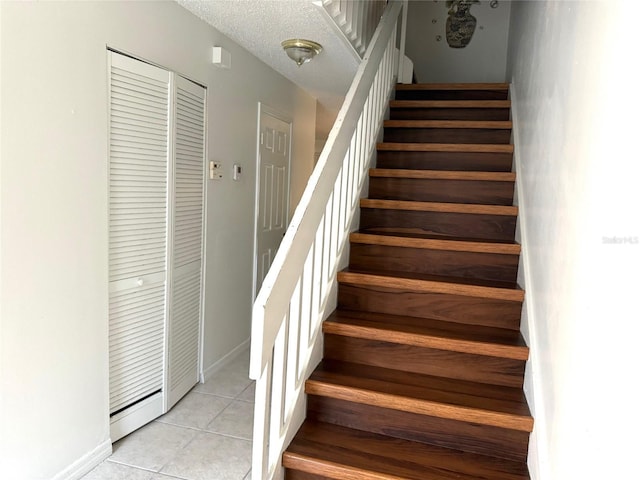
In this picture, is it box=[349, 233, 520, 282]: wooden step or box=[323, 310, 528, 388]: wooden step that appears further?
box=[349, 233, 520, 282]: wooden step

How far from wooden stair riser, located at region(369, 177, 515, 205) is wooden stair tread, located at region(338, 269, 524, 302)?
0.57 metres

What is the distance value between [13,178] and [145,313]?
97cm

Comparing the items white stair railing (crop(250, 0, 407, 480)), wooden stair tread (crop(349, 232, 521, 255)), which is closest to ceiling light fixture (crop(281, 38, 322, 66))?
white stair railing (crop(250, 0, 407, 480))

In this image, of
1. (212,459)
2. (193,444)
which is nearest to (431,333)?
(212,459)

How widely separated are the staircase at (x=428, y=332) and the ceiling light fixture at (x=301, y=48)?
73cm

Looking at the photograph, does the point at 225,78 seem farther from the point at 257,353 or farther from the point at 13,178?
the point at 257,353

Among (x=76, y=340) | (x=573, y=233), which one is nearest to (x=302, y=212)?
(x=573, y=233)

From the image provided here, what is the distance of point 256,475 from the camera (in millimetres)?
1419

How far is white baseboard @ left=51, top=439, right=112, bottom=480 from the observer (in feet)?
5.99

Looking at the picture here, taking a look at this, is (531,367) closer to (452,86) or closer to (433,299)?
(433,299)

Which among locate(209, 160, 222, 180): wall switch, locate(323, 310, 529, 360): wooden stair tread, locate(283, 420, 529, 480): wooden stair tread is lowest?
locate(283, 420, 529, 480): wooden stair tread

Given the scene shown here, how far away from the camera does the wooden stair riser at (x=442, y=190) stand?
94.8 inches

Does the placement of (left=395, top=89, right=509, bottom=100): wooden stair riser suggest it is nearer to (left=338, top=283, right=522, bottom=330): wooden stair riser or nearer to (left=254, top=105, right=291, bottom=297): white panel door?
(left=254, top=105, right=291, bottom=297): white panel door

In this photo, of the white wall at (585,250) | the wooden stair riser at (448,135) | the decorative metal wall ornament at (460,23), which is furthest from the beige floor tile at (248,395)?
the decorative metal wall ornament at (460,23)
